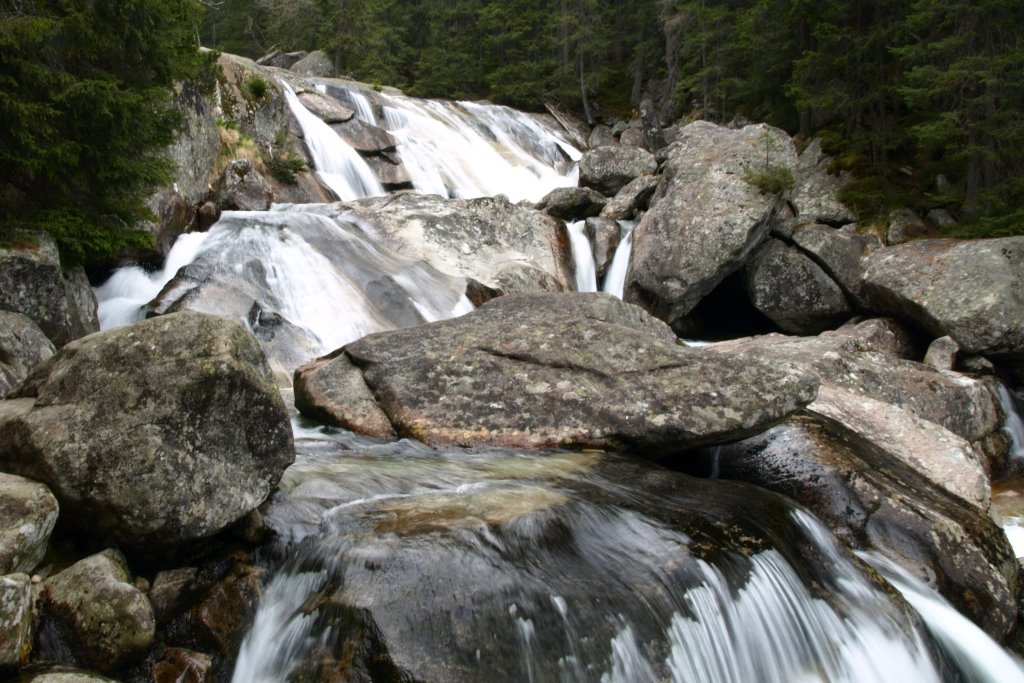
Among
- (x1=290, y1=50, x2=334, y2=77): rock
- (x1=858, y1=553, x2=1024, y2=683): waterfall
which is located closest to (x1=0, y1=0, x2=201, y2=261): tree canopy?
(x1=858, y1=553, x2=1024, y2=683): waterfall

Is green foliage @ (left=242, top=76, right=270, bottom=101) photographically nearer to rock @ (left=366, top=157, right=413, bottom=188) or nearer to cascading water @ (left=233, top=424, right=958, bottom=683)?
rock @ (left=366, top=157, right=413, bottom=188)

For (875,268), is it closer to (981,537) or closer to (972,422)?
(972,422)

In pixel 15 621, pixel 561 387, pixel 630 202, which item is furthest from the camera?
pixel 630 202

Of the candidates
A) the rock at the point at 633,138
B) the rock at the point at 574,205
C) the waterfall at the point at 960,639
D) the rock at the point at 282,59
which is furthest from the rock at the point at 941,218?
the rock at the point at 282,59

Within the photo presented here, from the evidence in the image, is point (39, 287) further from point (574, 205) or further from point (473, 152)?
point (473, 152)

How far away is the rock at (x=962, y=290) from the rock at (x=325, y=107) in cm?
1612

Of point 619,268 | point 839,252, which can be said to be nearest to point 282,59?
point 619,268

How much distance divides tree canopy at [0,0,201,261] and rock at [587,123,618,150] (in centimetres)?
2762

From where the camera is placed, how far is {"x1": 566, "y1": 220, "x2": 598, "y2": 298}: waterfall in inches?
620

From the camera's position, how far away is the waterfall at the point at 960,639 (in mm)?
5020

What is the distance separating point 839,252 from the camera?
1490 cm

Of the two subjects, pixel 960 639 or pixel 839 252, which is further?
pixel 839 252

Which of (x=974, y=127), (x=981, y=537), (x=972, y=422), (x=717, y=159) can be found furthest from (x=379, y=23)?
(x=981, y=537)

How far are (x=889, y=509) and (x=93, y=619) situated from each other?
19.4 feet
